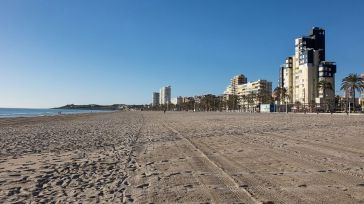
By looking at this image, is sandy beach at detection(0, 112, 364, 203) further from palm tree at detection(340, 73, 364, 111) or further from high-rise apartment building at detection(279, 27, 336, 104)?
high-rise apartment building at detection(279, 27, 336, 104)

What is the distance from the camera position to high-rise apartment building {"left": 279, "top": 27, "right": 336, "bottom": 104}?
154 metres

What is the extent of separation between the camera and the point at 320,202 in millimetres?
5848

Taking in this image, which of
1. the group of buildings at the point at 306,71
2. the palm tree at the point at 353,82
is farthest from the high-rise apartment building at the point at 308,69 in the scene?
the palm tree at the point at 353,82

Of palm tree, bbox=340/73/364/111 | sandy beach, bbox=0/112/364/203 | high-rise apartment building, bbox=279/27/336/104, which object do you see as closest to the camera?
sandy beach, bbox=0/112/364/203

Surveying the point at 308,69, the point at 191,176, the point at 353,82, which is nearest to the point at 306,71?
the point at 308,69

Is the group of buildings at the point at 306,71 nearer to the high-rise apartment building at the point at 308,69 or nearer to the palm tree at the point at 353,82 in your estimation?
the high-rise apartment building at the point at 308,69

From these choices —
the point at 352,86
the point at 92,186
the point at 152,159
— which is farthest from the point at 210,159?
the point at 352,86

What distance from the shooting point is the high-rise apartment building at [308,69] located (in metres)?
154

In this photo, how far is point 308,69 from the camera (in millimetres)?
154375

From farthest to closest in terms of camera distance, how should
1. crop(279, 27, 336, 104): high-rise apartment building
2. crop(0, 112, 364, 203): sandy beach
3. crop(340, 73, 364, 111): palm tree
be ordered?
crop(279, 27, 336, 104): high-rise apartment building → crop(340, 73, 364, 111): palm tree → crop(0, 112, 364, 203): sandy beach

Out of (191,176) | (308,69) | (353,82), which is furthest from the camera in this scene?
(308,69)

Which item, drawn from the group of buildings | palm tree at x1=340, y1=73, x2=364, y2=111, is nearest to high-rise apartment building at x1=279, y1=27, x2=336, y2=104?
the group of buildings

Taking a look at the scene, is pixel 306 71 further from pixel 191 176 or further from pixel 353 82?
pixel 191 176

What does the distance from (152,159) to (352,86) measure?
9539cm
